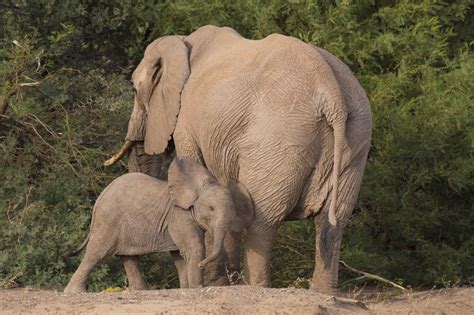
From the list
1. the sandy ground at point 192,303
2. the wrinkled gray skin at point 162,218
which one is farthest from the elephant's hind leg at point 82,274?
the sandy ground at point 192,303

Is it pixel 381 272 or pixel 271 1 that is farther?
pixel 271 1

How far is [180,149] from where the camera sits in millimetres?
9266

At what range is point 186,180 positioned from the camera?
8672mm

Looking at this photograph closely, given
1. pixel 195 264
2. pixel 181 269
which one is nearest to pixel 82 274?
pixel 181 269

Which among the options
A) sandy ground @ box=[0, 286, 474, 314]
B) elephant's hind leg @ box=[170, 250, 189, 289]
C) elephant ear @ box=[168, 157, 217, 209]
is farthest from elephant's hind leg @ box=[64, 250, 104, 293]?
sandy ground @ box=[0, 286, 474, 314]

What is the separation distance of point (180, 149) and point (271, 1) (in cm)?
312

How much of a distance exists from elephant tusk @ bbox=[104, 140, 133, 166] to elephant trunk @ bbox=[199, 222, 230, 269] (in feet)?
6.38

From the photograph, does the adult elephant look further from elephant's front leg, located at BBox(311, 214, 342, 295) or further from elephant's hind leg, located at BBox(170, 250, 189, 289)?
elephant's hind leg, located at BBox(170, 250, 189, 289)

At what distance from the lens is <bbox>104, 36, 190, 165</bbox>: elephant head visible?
946cm

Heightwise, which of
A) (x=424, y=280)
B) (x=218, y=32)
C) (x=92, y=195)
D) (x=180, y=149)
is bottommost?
(x=424, y=280)

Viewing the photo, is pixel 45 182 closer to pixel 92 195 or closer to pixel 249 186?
pixel 92 195

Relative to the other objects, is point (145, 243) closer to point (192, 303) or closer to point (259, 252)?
point (259, 252)

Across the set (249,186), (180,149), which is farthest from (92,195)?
(249,186)

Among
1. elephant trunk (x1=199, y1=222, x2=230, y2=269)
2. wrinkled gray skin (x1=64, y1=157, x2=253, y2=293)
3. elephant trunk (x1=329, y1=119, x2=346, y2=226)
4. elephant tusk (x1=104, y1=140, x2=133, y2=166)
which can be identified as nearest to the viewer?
elephant trunk (x1=199, y1=222, x2=230, y2=269)
